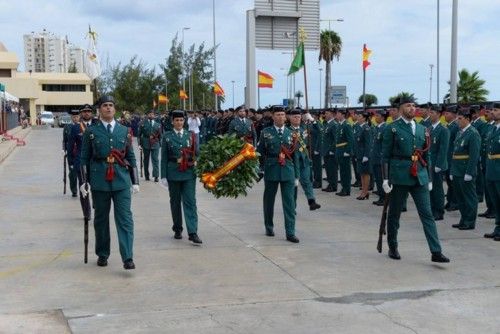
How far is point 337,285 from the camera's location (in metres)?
7.18

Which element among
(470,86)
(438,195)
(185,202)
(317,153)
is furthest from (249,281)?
(470,86)

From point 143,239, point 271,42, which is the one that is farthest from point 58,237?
point 271,42

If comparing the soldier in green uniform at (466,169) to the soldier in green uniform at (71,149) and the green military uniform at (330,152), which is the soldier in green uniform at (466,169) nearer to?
the green military uniform at (330,152)

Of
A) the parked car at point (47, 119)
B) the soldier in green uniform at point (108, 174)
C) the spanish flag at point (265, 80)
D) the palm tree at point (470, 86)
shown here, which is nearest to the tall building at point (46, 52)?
the parked car at point (47, 119)

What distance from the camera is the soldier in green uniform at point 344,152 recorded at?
1505cm

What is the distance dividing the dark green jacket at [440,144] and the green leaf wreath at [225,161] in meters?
3.44

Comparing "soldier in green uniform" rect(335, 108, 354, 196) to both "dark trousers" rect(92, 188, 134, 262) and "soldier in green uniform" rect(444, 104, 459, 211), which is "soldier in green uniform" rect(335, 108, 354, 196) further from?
"dark trousers" rect(92, 188, 134, 262)

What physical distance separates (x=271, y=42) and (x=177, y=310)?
22.1m

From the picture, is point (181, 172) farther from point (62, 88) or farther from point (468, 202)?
point (62, 88)

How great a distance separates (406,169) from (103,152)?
3.63m

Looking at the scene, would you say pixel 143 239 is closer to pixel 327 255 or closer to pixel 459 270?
pixel 327 255

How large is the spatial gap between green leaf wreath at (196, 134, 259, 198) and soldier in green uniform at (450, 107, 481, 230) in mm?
3395

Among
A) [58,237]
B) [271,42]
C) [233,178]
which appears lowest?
[58,237]

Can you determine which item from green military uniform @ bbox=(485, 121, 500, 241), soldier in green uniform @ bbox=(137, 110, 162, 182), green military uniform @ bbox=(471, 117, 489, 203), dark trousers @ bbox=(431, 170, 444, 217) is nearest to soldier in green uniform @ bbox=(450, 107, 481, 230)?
green military uniform @ bbox=(485, 121, 500, 241)
